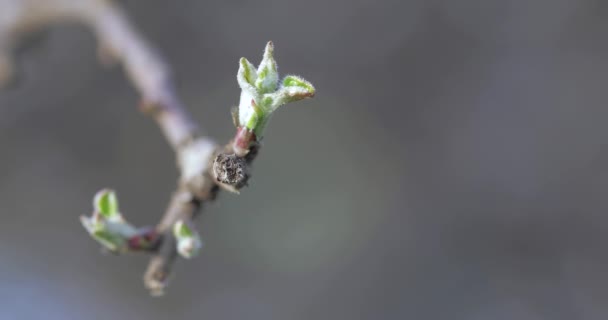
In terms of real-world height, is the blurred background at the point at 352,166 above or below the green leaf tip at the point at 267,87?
above

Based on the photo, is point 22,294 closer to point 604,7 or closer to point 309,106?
point 309,106

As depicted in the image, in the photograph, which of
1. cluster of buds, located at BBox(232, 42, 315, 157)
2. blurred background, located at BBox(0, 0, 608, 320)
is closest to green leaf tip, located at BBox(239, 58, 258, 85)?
cluster of buds, located at BBox(232, 42, 315, 157)

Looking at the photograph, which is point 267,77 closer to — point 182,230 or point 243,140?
point 243,140

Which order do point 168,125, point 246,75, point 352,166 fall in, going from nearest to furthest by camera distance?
point 246,75, point 168,125, point 352,166

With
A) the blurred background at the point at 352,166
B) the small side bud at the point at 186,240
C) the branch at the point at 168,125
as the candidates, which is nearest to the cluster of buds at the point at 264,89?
the branch at the point at 168,125

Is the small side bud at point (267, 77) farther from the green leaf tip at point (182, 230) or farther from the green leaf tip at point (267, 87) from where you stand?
the green leaf tip at point (182, 230)

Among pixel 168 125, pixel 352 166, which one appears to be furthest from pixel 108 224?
pixel 352 166
